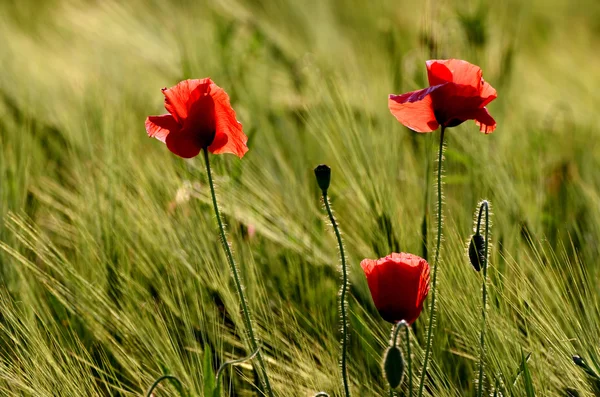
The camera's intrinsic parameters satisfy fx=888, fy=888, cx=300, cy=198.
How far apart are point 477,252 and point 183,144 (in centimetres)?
27

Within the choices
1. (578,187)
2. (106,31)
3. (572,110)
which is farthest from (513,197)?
(106,31)

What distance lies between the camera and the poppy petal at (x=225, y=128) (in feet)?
2.50

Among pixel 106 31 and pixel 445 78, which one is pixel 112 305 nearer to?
pixel 445 78

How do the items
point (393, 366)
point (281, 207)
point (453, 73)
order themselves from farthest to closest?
point (281, 207)
point (453, 73)
point (393, 366)

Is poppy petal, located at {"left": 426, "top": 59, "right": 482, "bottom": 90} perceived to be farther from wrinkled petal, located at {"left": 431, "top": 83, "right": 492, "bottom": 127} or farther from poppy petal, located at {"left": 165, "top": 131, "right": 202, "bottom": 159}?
poppy petal, located at {"left": 165, "top": 131, "right": 202, "bottom": 159}

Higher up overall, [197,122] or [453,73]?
[453,73]

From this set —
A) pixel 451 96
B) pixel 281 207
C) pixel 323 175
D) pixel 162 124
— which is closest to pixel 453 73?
pixel 451 96

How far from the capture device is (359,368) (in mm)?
836

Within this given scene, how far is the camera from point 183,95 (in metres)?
0.75

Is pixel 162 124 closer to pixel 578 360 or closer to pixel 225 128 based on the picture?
pixel 225 128

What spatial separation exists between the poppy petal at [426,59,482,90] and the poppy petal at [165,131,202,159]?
0.21 m

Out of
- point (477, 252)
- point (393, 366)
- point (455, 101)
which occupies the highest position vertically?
point (455, 101)

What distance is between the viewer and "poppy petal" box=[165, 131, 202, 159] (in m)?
0.77

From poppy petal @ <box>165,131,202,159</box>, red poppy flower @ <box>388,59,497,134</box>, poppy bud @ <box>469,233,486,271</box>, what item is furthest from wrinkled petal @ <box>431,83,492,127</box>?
poppy petal @ <box>165,131,202,159</box>
